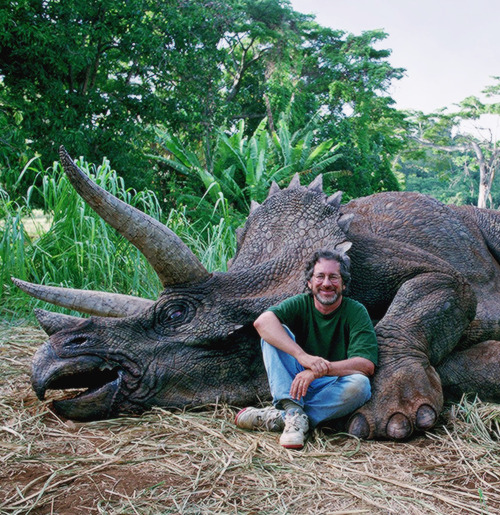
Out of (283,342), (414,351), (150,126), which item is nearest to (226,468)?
(283,342)

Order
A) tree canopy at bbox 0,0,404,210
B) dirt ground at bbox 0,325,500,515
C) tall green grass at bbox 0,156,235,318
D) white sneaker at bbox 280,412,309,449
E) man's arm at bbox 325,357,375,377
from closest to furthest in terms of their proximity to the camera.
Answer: dirt ground at bbox 0,325,500,515
white sneaker at bbox 280,412,309,449
man's arm at bbox 325,357,375,377
tall green grass at bbox 0,156,235,318
tree canopy at bbox 0,0,404,210

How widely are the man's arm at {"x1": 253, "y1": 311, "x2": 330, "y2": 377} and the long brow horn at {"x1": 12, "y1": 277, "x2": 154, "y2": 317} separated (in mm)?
721

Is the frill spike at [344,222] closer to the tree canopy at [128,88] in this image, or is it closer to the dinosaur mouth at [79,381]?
the dinosaur mouth at [79,381]

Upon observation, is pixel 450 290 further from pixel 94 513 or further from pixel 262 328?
pixel 94 513

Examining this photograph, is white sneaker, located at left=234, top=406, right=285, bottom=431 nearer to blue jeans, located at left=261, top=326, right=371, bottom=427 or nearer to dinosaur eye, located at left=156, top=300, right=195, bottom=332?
blue jeans, located at left=261, top=326, right=371, bottom=427

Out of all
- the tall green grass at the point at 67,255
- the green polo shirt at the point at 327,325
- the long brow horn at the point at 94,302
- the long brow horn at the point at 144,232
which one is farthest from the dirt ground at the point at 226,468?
the tall green grass at the point at 67,255

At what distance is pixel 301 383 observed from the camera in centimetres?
275

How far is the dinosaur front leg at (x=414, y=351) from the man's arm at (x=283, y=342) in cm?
30

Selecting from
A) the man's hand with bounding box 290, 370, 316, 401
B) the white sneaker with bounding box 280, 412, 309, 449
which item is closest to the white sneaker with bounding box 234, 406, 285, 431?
the white sneaker with bounding box 280, 412, 309, 449

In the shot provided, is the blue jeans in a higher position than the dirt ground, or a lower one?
higher

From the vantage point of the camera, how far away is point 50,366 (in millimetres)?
2826

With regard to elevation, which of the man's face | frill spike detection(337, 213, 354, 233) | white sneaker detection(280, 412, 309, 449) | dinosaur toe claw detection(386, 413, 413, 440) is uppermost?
frill spike detection(337, 213, 354, 233)

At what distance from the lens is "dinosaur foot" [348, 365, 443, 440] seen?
2717 millimetres

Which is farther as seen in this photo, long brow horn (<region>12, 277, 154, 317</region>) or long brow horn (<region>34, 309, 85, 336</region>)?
long brow horn (<region>12, 277, 154, 317</region>)
